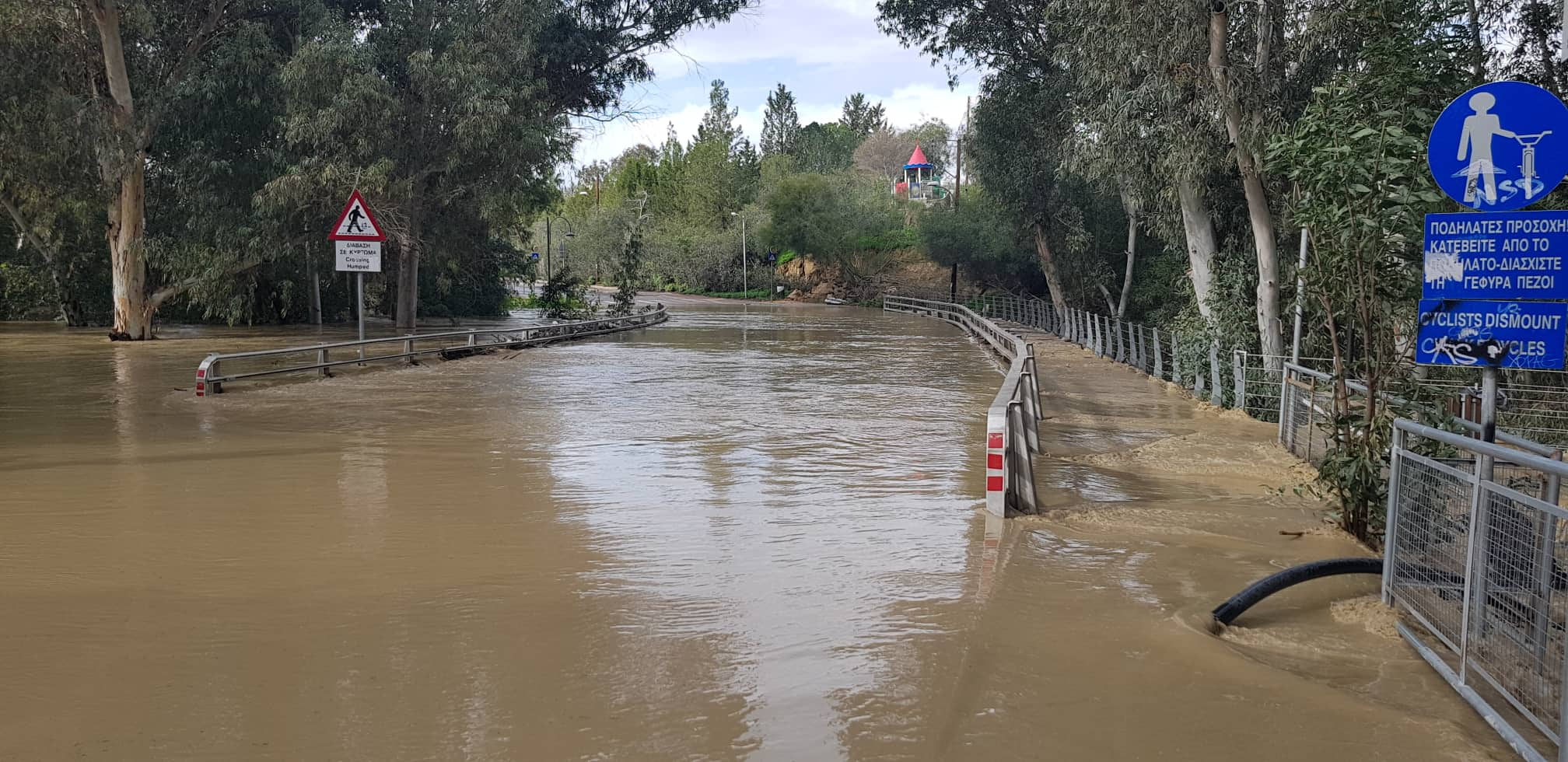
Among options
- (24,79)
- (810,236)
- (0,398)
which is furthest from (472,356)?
(810,236)

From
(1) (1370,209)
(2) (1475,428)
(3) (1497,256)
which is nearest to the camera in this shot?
(3) (1497,256)

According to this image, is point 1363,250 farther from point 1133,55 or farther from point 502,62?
point 502,62

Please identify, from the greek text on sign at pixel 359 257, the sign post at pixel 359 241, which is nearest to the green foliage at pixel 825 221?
the sign post at pixel 359 241

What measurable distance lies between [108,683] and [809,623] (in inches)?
136

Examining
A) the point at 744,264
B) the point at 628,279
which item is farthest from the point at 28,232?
the point at 744,264

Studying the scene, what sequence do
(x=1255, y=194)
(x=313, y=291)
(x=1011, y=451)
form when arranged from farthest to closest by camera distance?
(x=313, y=291) → (x=1255, y=194) → (x=1011, y=451)

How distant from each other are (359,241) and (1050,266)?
28581mm

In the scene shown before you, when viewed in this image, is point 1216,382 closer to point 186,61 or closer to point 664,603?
point 664,603

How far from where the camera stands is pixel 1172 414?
1859 cm

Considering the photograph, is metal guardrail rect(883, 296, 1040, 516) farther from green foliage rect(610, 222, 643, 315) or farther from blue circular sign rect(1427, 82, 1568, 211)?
green foliage rect(610, 222, 643, 315)

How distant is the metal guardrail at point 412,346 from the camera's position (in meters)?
19.0

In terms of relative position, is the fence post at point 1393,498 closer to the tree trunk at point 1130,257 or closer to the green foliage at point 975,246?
the tree trunk at point 1130,257

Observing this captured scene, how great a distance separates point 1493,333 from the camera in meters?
6.89

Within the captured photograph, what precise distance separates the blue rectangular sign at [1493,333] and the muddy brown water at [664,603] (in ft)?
5.09
